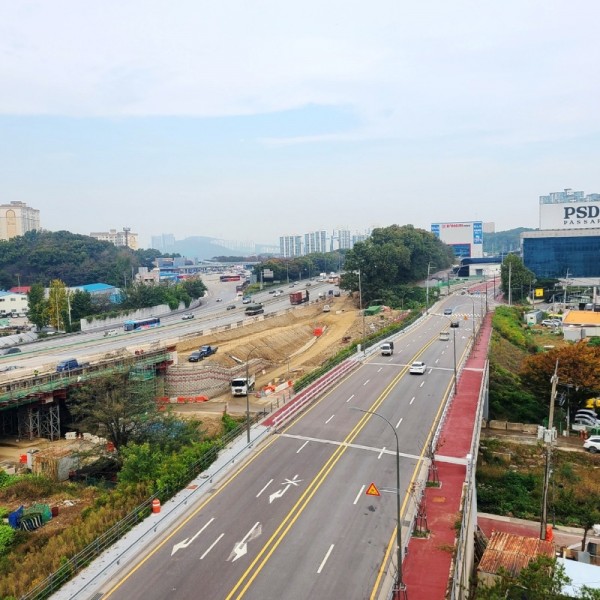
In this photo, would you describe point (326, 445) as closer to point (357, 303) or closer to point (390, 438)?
point (390, 438)

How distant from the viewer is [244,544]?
22.7 m

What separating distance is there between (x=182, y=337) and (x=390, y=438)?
4637 cm

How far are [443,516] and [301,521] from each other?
233 inches

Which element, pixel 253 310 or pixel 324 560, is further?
pixel 253 310

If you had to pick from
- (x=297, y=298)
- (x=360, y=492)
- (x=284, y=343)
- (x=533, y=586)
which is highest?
(x=297, y=298)

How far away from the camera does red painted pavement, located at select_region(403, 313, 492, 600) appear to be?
19.9m

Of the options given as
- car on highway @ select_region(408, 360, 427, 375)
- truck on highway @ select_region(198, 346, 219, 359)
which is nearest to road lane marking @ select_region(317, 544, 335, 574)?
car on highway @ select_region(408, 360, 427, 375)

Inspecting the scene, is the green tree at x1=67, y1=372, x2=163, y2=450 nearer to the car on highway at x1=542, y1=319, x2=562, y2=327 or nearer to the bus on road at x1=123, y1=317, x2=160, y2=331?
the bus on road at x1=123, y1=317, x2=160, y2=331

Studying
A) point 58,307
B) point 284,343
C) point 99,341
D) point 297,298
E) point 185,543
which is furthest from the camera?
point 297,298

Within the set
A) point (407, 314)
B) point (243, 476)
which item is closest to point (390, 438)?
point (243, 476)

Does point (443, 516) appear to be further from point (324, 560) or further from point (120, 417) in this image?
point (120, 417)

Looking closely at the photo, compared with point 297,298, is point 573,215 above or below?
above

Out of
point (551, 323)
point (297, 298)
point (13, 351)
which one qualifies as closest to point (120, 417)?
point (13, 351)

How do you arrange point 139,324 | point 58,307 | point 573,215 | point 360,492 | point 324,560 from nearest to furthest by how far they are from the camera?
point 324,560
point 360,492
point 139,324
point 58,307
point 573,215
